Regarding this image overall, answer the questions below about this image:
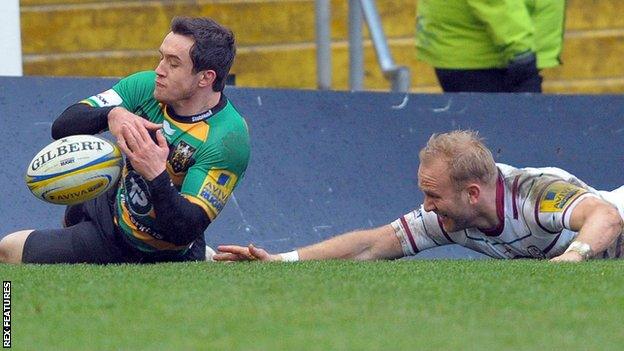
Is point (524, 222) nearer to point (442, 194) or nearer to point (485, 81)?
point (442, 194)

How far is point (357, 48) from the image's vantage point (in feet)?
32.3

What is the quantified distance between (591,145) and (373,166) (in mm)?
1326

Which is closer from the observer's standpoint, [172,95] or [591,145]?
[172,95]

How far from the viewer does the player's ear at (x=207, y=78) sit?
7.27 m

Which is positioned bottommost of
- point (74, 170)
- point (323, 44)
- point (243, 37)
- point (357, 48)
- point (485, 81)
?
point (243, 37)

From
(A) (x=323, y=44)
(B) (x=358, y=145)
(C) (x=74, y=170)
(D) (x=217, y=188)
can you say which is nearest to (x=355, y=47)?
(A) (x=323, y=44)

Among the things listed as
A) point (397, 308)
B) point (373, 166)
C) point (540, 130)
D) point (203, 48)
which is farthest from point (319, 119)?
point (397, 308)

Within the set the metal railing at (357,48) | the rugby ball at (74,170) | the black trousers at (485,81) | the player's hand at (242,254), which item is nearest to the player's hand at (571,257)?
the player's hand at (242,254)

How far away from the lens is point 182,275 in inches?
252

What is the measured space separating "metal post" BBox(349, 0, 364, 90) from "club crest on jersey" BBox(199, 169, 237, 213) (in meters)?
2.72

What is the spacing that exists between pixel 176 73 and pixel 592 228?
2.01 m

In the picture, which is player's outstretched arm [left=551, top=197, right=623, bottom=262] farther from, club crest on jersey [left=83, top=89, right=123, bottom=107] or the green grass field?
club crest on jersey [left=83, top=89, right=123, bottom=107]

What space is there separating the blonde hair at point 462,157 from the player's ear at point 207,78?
3.42 ft

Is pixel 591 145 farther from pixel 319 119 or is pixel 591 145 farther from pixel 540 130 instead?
pixel 319 119
